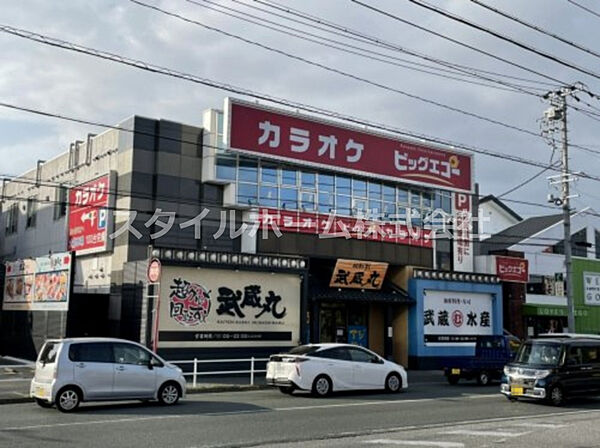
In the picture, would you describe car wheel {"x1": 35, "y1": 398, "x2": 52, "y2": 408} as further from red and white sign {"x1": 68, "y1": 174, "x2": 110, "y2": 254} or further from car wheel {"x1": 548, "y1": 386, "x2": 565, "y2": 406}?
red and white sign {"x1": 68, "y1": 174, "x2": 110, "y2": 254}

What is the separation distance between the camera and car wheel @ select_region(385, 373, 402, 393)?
2011 centimetres

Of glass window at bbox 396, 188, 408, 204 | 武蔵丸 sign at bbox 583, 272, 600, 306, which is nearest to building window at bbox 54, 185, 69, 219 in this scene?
glass window at bbox 396, 188, 408, 204

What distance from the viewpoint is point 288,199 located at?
30.3 m

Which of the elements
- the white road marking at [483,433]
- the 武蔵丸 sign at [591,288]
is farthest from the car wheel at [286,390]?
the 武蔵丸 sign at [591,288]

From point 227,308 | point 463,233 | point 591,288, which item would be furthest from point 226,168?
point 591,288

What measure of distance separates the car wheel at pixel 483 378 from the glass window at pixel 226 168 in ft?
41.1

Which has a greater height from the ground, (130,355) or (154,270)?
(154,270)

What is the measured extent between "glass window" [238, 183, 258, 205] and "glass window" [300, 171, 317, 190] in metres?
2.41

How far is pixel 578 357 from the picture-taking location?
17969 mm

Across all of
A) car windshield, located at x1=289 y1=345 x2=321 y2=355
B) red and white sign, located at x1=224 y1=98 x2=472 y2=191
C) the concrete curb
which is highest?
red and white sign, located at x1=224 y1=98 x2=472 y2=191

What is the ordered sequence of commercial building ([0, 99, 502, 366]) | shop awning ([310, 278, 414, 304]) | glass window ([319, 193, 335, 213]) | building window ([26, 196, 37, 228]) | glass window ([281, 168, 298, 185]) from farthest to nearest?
building window ([26, 196, 37, 228]) < glass window ([319, 193, 335, 213]) < glass window ([281, 168, 298, 185]) < shop awning ([310, 278, 414, 304]) < commercial building ([0, 99, 502, 366])

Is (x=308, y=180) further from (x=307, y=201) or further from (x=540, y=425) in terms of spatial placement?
(x=540, y=425)

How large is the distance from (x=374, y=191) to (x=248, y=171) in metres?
6.80

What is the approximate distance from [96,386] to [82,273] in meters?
17.1
